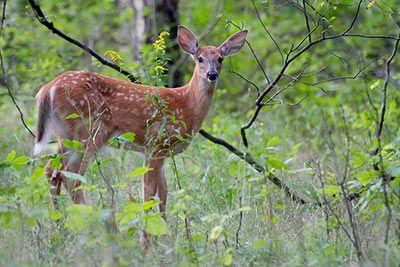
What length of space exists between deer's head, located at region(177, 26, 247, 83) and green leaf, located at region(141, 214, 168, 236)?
262cm

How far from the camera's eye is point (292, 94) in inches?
546

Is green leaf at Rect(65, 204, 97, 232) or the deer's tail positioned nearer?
green leaf at Rect(65, 204, 97, 232)

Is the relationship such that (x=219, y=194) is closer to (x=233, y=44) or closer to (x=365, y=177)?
(x=365, y=177)

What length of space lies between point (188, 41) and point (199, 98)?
561 millimetres

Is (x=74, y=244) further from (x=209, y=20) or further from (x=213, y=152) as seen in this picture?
(x=209, y=20)

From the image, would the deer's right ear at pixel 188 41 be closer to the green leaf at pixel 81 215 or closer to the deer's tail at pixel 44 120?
the deer's tail at pixel 44 120

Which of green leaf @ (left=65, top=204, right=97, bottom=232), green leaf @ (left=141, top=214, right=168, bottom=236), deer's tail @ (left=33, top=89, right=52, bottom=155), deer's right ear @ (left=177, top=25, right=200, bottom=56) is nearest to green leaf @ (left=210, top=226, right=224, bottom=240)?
green leaf @ (left=141, top=214, right=168, bottom=236)

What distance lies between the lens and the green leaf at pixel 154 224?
491cm

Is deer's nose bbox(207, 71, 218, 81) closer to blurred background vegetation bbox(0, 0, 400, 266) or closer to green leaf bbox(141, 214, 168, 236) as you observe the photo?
blurred background vegetation bbox(0, 0, 400, 266)

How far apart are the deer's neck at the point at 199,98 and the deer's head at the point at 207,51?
8 centimetres

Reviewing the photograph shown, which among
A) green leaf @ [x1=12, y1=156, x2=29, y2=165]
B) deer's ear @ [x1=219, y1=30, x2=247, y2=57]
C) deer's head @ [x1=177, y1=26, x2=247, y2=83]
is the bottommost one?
green leaf @ [x1=12, y1=156, x2=29, y2=165]

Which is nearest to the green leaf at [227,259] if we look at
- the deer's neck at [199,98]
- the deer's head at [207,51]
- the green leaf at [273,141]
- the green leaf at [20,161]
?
the green leaf at [273,141]

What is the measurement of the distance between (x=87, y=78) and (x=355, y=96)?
596 cm

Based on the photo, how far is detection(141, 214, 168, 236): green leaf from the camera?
4.91 m
